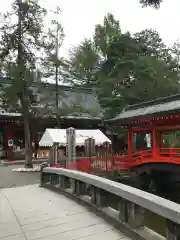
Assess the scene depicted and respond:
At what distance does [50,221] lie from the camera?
5.22 meters

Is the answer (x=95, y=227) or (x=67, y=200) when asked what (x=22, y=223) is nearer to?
(x=95, y=227)

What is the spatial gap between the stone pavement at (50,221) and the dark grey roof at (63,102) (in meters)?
14.1

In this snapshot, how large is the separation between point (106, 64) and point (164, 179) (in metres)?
13.6

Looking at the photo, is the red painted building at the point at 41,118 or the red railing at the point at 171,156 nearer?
the red railing at the point at 171,156

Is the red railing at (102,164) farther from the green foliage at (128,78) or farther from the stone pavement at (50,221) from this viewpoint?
the green foliage at (128,78)

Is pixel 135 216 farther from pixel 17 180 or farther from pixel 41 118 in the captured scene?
pixel 41 118

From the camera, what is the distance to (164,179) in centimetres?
1513

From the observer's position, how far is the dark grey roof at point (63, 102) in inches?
864

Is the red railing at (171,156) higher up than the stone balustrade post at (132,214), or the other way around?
the red railing at (171,156)

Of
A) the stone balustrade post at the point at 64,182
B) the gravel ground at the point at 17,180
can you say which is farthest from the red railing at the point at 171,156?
the stone balustrade post at the point at 64,182

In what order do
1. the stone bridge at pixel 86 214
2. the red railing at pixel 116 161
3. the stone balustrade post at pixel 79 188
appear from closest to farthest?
the stone bridge at pixel 86 214 < the stone balustrade post at pixel 79 188 < the red railing at pixel 116 161

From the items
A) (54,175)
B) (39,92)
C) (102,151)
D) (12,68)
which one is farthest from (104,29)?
(54,175)

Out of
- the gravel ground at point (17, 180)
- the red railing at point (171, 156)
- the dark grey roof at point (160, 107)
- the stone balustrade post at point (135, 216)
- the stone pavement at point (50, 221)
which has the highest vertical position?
the dark grey roof at point (160, 107)

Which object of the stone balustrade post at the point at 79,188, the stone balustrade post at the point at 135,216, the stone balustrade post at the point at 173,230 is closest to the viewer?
the stone balustrade post at the point at 173,230
